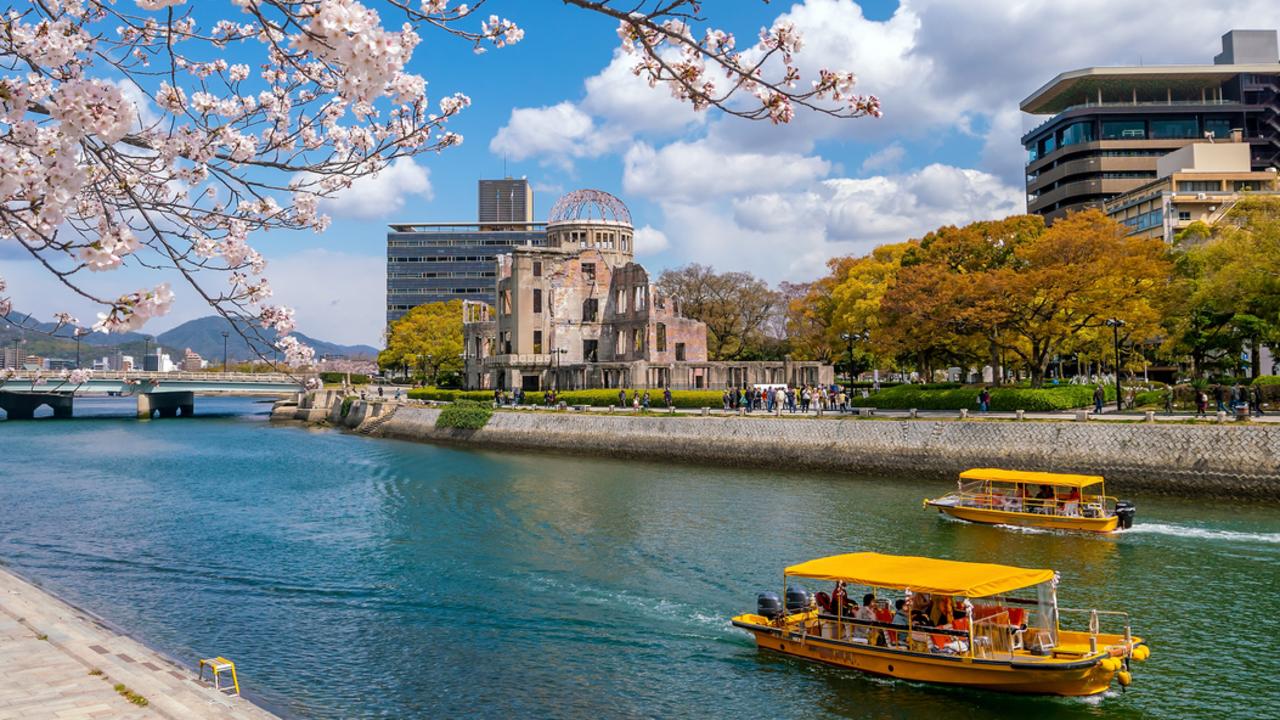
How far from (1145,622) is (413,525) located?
24779 millimetres

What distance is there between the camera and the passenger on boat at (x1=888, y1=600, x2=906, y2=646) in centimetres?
1902

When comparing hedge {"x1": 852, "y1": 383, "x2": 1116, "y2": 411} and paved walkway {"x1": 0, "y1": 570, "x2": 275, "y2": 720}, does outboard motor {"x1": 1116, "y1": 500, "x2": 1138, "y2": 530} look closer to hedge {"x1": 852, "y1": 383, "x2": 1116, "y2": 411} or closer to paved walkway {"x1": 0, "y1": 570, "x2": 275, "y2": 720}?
hedge {"x1": 852, "y1": 383, "x2": 1116, "y2": 411}

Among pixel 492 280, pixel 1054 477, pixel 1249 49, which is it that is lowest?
pixel 1054 477

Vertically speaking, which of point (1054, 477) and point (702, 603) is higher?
point (1054, 477)

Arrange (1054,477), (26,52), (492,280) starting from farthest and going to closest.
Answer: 1. (492,280)
2. (1054,477)
3. (26,52)

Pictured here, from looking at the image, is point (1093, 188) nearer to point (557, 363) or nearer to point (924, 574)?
point (557, 363)

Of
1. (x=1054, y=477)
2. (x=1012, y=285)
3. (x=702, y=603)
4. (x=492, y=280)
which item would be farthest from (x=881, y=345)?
(x=492, y=280)

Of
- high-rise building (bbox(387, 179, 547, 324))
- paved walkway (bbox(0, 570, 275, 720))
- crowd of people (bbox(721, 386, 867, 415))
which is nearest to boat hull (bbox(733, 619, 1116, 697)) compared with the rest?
paved walkway (bbox(0, 570, 275, 720))

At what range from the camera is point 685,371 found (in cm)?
7788

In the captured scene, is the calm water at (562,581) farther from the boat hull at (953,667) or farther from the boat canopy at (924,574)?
the boat canopy at (924,574)

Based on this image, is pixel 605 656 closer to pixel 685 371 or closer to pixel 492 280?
pixel 685 371

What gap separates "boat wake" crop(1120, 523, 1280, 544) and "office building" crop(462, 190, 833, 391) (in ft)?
152

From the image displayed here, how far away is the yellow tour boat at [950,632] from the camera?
17484 mm

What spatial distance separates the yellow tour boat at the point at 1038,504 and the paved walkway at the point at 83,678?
2703 cm
